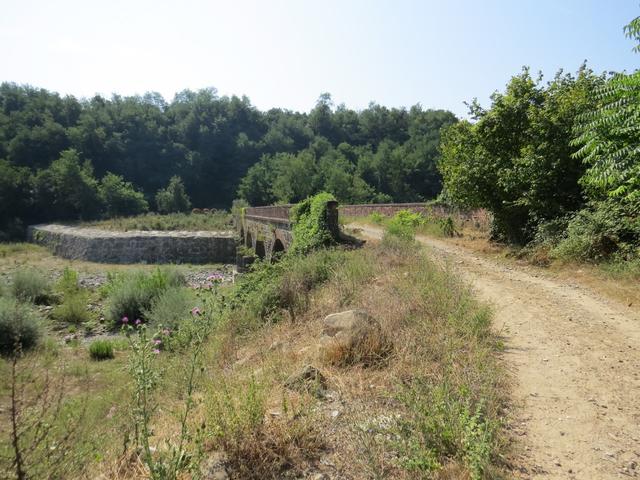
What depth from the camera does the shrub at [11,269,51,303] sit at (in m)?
16.2

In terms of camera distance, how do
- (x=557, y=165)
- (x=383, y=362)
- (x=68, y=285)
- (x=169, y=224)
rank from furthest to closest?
(x=169, y=224), (x=68, y=285), (x=557, y=165), (x=383, y=362)

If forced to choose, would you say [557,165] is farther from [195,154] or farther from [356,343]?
[195,154]

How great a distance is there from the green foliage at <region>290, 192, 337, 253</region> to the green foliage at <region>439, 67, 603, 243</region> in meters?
3.93

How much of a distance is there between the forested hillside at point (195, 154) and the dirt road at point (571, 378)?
39498 mm

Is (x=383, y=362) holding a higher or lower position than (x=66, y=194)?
lower

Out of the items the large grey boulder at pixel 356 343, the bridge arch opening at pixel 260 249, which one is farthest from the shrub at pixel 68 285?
the large grey boulder at pixel 356 343

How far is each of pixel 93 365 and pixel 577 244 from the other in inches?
450

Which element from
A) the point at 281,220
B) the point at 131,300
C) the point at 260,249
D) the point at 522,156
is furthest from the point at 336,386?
the point at 260,249

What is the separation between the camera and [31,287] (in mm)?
16469

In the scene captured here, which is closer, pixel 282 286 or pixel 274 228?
pixel 282 286

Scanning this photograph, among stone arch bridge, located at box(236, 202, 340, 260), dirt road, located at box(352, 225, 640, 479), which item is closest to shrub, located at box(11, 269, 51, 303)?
stone arch bridge, located at box(236, 202, 340, 260)

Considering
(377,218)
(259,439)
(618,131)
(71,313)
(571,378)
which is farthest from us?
(377,218)

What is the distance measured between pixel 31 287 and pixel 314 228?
13.2 metres

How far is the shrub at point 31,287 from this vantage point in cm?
1622
